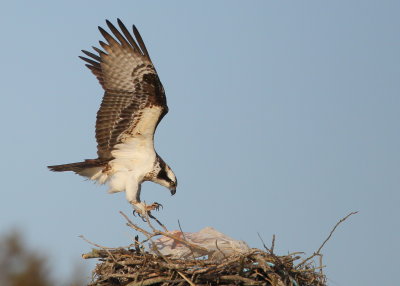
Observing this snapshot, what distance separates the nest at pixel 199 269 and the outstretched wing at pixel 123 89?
181 centimetres

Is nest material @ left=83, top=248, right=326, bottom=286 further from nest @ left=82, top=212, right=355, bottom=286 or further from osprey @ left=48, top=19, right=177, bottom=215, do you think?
osprey @ left=48, top=19, right=177, bottom=215

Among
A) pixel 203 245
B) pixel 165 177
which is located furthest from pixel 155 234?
pixel 165 177

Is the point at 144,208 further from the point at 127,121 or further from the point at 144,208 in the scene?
the point at 127,121

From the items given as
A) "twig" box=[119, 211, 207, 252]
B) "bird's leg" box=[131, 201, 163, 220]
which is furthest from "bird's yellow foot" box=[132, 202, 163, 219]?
"twig" box=[119, 211, 207, 252]

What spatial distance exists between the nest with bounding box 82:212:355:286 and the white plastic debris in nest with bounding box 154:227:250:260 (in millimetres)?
97

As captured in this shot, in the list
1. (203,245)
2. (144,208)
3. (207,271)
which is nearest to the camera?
(207,271)

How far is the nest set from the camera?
23.4ft

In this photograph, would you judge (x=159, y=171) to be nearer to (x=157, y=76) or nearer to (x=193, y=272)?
(x=157, y=76)

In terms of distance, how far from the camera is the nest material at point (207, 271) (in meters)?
7.13

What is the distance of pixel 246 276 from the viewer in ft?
23.7

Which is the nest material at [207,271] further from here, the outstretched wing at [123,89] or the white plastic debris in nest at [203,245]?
the outstretched wing at [123,89]

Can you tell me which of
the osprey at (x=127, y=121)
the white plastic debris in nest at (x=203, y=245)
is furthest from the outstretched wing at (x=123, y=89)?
the white plastic debris in nest at (x=203, y=245)

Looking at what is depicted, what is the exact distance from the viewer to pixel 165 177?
928 centimetres

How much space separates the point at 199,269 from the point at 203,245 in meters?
0.51
